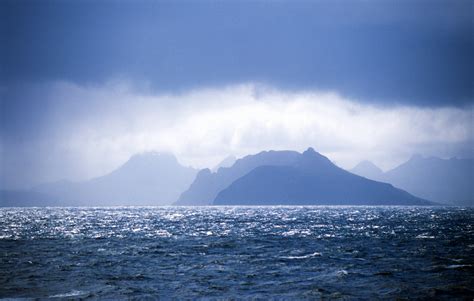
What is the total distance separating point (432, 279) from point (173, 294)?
19444mm

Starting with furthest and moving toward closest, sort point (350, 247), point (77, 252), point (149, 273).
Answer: point (350, 247)
point (77, 252)
point (149, 273)

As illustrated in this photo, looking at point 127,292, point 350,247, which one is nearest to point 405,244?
point 350,247

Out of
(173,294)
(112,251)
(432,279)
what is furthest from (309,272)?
(112,251)

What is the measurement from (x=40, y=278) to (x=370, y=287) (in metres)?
25.3

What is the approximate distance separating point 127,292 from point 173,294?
10.8ft

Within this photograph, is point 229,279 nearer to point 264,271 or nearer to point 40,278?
point 264,271

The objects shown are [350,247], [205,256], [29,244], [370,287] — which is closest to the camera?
[370,287]

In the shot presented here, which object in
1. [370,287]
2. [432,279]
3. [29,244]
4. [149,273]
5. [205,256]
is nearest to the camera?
[370,287]

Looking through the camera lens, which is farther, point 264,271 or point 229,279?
point 264,271

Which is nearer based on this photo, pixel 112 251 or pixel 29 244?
pixel 112 251

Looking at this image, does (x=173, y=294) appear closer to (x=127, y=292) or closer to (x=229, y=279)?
(x=127, y=292)

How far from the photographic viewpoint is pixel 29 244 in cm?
6047

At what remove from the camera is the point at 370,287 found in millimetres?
29891

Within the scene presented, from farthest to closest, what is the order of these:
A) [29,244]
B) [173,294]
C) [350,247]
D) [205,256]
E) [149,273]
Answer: [29,244]
[350,247]
[205,256]
[149,273]
[173,294]
